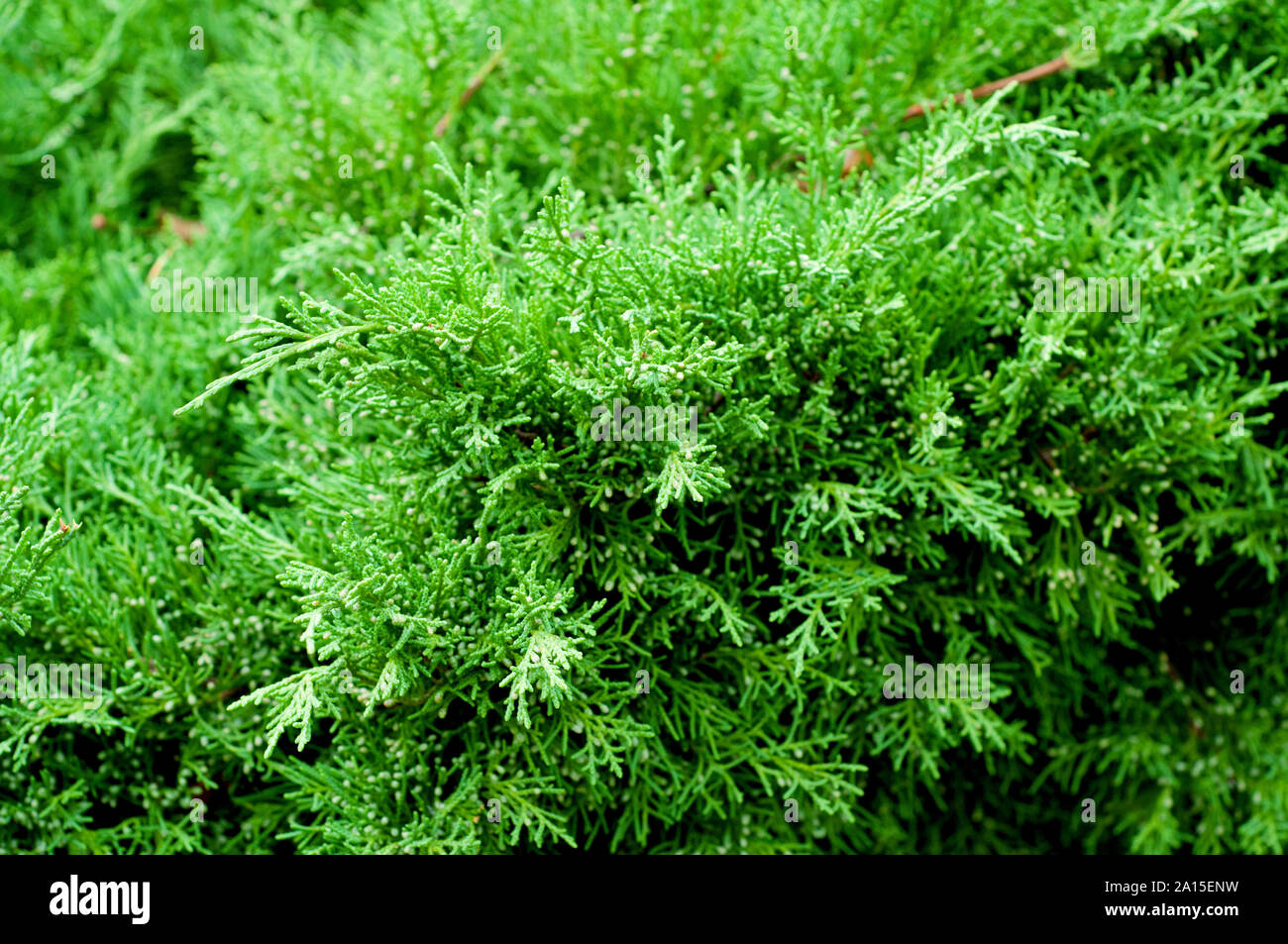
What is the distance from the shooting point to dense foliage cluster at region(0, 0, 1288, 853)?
181cm

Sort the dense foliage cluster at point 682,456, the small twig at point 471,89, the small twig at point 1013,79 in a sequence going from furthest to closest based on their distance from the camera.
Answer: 1. the small twig at point 471,89
2. the small twig at point 1013,79
3. the dense foliage cluster at point 682,456

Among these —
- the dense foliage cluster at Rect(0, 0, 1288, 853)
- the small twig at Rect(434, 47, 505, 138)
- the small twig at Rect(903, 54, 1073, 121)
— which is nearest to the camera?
the dense foliage cluster at Rect(0, 0, 1288, 853)

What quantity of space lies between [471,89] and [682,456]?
1.40m

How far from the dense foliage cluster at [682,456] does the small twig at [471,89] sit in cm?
2

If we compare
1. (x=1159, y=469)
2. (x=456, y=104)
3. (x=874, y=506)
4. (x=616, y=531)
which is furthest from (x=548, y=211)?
(x=1159, y=469)

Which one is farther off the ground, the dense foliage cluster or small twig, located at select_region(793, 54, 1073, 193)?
small twig, located at select_region(793, 54, 1073, 193)

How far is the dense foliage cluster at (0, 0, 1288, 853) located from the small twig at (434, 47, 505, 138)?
0.02 m

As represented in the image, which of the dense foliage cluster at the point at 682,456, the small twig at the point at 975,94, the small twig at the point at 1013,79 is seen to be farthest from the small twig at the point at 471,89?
the small twig at the point at 1013,79

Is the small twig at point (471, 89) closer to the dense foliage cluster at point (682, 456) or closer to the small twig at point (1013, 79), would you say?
the dense foliage cluster at point (682, 456)

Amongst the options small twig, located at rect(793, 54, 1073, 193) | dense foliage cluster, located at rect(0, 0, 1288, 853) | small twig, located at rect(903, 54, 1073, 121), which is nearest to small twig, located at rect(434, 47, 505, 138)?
dense foliage cluster, located at rect(0, 0, 1288, 853)

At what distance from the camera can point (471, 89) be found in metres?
2.63

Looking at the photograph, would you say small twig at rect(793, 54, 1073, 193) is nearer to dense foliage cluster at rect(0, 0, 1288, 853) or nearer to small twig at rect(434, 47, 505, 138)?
dense foliage cluster at rect(0, 0, 1288, 853)

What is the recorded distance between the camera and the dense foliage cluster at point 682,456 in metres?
1.81
